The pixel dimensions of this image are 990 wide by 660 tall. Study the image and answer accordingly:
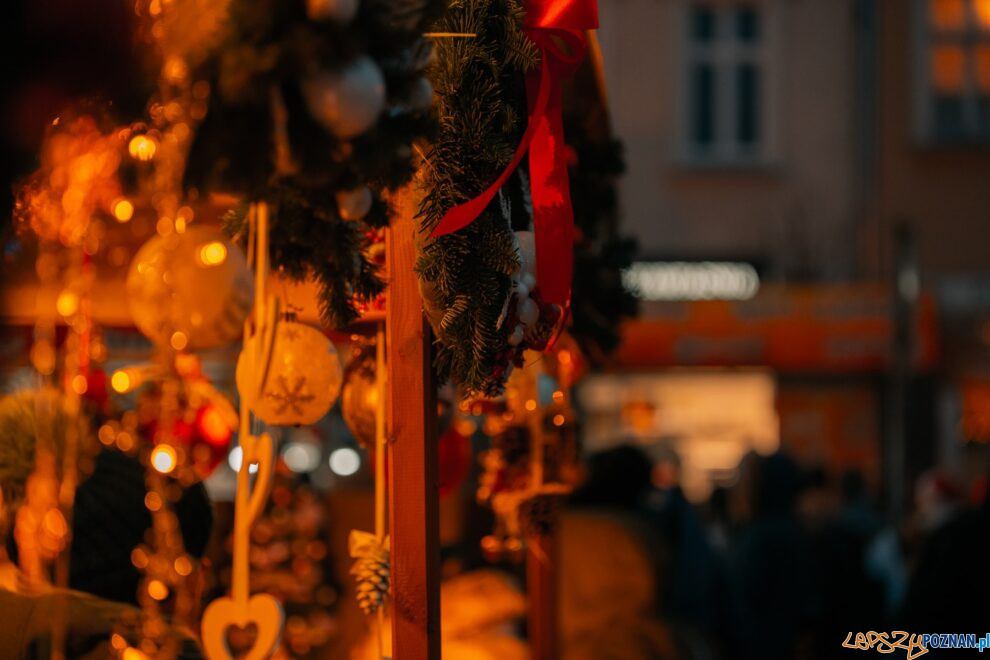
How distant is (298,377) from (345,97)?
67 cm

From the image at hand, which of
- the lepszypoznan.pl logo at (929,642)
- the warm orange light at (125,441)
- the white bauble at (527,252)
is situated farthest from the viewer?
the lepszypoznan.pl logo at (929,642)

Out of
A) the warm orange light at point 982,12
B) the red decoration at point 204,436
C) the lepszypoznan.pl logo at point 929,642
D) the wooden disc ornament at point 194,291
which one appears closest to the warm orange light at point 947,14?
the warm orange light at point 982,12

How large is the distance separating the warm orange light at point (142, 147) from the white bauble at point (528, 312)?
0.58m

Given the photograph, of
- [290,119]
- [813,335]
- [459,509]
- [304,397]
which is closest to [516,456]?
[304,397]

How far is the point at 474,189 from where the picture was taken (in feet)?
6.17

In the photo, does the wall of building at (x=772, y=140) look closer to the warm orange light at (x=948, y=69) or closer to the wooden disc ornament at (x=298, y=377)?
the warm orange light at (x=948, y=69)

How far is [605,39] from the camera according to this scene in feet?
46.3

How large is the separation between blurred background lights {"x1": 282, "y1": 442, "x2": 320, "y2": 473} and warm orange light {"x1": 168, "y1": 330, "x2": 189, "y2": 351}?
8.11 metres

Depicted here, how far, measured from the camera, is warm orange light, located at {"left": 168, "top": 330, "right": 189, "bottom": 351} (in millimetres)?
1539

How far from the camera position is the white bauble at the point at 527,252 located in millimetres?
1948

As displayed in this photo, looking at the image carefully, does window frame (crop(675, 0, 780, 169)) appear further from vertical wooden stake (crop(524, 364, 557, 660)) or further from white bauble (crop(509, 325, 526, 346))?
white bauble (crop(509, 325, 526, 346))

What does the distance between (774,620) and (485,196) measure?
457 centimetres

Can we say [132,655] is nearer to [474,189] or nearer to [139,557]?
[139,557]

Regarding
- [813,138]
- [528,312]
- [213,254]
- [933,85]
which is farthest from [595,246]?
[933,85]
